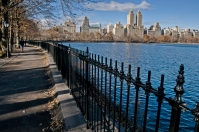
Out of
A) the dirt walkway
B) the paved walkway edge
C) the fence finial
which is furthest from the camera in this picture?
the dirt walkway

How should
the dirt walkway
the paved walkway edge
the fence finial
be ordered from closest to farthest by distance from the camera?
the fence finial → the paved walkway edge → the dirt walkway

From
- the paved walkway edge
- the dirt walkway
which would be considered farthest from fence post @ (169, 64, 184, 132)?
the dirt walkway

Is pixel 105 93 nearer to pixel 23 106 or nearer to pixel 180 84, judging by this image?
pixel 180 84

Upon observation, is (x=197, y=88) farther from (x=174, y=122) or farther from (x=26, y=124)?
(x=174, y=122)

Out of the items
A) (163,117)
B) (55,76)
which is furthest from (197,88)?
(55,76)

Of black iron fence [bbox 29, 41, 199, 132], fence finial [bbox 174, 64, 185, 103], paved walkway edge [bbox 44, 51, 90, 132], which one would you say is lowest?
paved walkway edge [bbox 44, 51, 90, 132]

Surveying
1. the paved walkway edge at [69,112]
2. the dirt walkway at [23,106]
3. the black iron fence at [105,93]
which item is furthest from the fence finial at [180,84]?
the dirt walkway at [23,106]

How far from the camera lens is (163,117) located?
9.61 metres

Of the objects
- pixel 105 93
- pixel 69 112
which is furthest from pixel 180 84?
pixel 69 112

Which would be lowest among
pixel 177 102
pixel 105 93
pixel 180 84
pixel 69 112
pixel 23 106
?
pixel 23 106

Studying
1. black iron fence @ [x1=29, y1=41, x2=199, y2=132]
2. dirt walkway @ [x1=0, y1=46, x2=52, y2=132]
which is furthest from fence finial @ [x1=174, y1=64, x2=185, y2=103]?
dirt walkway @ [x1=0, y1=46, x2=52, y2=132]

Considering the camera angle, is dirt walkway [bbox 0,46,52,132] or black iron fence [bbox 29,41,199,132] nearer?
black iron fence [bbox 29,41,199,132]

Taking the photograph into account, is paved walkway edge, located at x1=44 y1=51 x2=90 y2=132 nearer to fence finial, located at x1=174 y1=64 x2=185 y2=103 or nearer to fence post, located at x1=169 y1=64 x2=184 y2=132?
fence post, located at x1=169 y1=64 x2=184 y2=132

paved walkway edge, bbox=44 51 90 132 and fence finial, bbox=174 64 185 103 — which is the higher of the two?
fence finial, bbox=174 64 185 103
